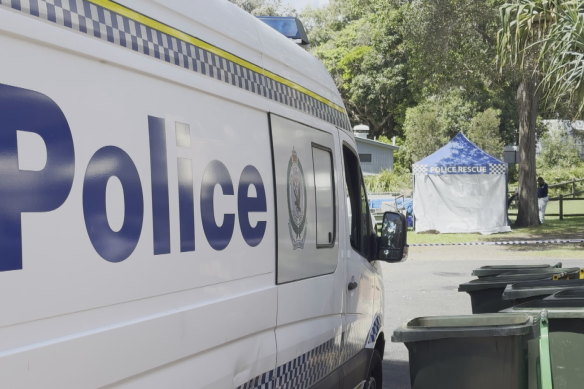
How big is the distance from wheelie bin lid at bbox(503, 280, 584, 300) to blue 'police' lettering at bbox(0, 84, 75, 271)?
4.52m

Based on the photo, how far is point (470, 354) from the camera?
15.4 feet

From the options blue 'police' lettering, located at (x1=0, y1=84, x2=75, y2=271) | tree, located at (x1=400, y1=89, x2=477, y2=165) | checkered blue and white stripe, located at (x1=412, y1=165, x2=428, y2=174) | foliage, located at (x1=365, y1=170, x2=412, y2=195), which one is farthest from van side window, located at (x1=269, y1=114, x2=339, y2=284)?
tree, located at (x1=400, y1=89, x2=477, y2=165)

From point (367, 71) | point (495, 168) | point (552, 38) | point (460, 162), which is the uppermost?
point (367, 71)

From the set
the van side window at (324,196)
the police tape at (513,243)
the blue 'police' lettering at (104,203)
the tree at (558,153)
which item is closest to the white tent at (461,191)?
the police tape at (513,243)

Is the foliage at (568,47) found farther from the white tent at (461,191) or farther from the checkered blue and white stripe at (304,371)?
the white tent at (461,191)

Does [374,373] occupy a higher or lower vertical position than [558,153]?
lower

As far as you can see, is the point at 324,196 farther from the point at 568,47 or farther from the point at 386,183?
the point at 386,183

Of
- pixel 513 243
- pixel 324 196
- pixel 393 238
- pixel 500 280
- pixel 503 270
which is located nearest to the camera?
pixel 324 196

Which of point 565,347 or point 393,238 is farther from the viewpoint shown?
point 393,238

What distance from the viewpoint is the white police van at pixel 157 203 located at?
84.4 inches

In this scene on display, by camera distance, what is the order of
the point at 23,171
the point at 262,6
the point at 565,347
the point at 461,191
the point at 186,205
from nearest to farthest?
the point at 23,171 → the point at 186,205 → the point at 565,347 → the point at 461,191 → the point at 262,6

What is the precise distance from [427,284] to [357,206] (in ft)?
29.6

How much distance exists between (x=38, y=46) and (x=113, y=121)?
0.37m

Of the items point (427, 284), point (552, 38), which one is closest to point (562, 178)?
point (427, 284)
